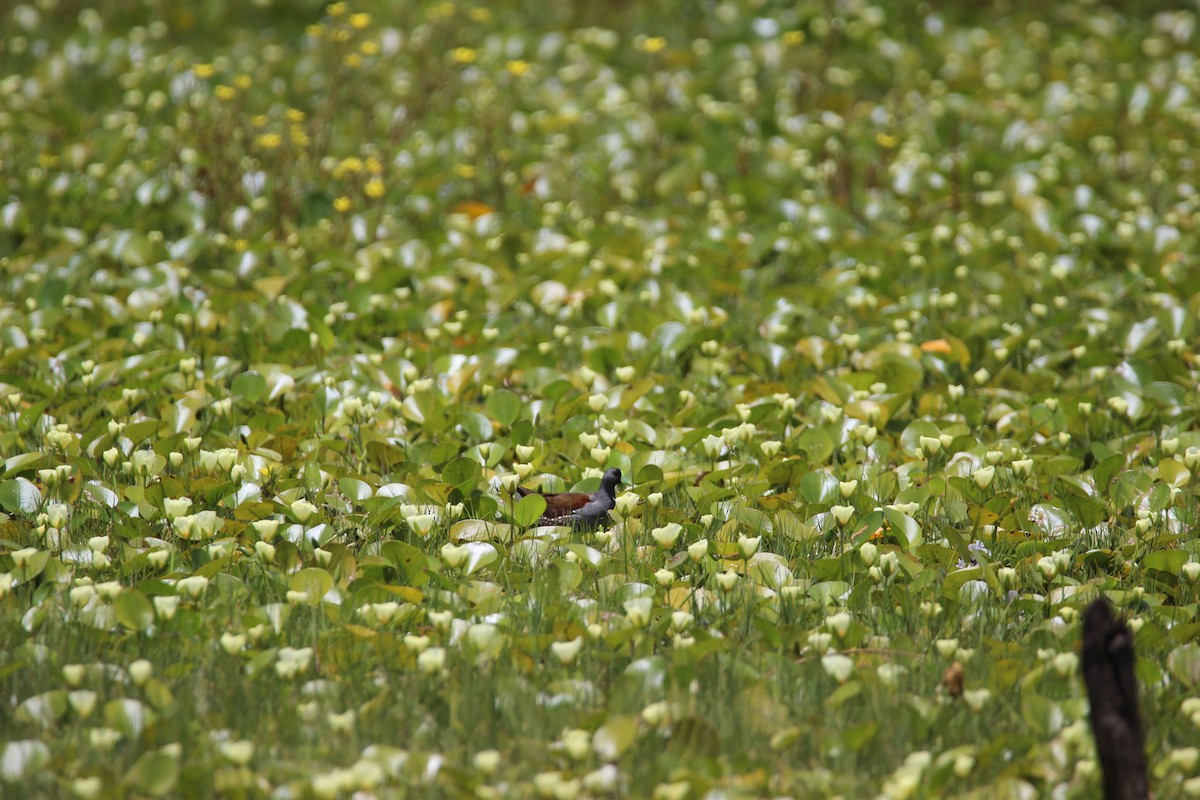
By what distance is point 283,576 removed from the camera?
127 inches

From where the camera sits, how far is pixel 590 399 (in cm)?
427

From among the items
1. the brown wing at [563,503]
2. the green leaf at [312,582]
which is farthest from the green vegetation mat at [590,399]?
the brown wing at [563,503]

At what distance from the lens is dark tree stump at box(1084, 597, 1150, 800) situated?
237 cm

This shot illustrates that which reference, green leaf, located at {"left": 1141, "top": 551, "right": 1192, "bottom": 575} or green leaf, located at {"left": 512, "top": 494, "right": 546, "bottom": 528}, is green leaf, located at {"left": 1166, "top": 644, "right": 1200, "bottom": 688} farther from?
green leaf, located at {"left": 512, "top": 494, "right": 546, "bottom": 528}

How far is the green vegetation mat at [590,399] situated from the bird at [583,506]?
6 cm

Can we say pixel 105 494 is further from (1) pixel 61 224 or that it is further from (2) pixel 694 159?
(2) pixel 694 159

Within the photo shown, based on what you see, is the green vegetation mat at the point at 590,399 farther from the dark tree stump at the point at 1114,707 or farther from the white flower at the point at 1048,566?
the dark tree stump at the point at 1114,707

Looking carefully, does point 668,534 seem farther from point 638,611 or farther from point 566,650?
point 566,650

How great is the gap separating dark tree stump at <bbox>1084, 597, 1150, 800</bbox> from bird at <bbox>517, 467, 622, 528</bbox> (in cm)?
150

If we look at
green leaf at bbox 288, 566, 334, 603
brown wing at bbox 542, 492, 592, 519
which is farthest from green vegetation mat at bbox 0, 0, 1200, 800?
brown wing at bbox 542, 492, 592, 519

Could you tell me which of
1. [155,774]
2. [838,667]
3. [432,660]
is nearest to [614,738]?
[432,660]

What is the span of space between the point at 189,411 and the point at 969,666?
8.23 feet

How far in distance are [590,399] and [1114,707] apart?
7.18 feet

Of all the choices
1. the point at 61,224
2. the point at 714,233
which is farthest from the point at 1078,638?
the point at 61,224
